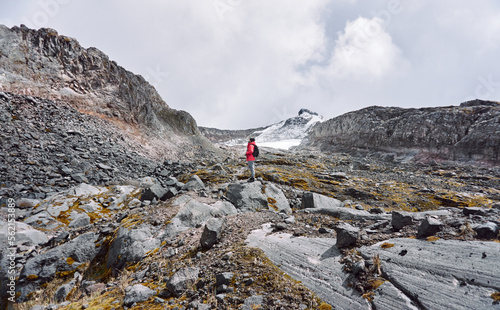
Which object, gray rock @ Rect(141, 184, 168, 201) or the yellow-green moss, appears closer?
the yellow-green moss

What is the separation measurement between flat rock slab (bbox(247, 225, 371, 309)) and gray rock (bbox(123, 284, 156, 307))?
2310mm

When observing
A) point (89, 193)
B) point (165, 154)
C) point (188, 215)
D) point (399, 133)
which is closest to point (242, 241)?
point (188, 215)

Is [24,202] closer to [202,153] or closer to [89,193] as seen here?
[89,193]

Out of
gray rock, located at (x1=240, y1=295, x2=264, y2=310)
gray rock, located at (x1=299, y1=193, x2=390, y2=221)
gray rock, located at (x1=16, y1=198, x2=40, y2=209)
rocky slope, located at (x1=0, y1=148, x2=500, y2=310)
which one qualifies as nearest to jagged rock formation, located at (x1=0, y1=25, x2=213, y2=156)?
gray rock, located at (x1=16, y1=198, x2=40, y2=209)

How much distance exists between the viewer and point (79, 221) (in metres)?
9.33

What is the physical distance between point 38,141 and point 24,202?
712cm

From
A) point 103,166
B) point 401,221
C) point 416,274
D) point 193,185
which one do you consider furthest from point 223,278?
point 103,166

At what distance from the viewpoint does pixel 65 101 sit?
22.0 metres

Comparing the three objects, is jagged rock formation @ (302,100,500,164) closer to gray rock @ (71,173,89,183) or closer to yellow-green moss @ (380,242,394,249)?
yellow-green moss @ (380,242,394,249)

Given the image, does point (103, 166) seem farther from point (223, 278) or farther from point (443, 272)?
point (443, 272)

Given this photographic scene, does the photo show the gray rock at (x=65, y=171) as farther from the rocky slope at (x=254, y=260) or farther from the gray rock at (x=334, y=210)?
the gray rock at (x=334, y=210)

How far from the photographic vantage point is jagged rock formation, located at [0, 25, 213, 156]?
20.3 meters

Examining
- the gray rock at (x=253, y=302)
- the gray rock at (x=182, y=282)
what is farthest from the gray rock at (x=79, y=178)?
the gray rock at (x=253, y=302)

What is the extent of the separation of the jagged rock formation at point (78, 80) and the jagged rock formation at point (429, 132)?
154ft
